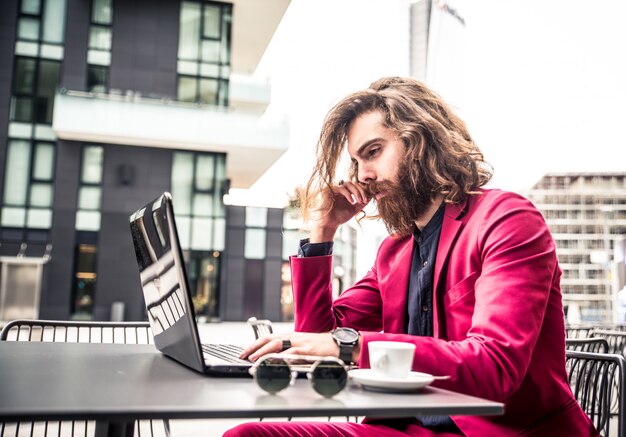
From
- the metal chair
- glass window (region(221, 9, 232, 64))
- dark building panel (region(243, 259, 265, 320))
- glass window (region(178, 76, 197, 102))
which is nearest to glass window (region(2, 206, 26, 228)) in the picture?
glass window (region(178, 76, 197, 102))

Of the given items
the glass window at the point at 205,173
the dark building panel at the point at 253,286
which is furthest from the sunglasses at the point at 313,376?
the dark building panel at the point at 253,286

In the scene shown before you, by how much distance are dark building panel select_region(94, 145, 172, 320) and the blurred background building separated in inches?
1.1

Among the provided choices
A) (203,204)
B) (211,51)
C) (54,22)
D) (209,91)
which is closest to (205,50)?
(211,51)

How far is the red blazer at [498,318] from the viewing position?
1.01 m

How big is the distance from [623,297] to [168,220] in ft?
35.6

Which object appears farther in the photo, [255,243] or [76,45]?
[255,243]

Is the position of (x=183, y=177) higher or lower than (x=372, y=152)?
higher

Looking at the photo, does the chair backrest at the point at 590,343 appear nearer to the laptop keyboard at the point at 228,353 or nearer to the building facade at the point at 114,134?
the laptop keyboard at the point at 228,353

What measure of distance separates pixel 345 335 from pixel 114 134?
14.5m

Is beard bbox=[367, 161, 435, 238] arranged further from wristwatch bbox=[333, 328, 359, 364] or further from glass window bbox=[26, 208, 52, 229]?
glass window bbox=[26, 208, 52, 229]

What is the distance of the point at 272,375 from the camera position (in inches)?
32.3

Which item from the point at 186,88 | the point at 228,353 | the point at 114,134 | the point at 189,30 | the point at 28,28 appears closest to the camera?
the point at 228,353

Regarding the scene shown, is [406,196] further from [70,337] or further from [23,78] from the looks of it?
[23,78]

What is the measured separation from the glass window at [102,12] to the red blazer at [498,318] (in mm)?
16603
